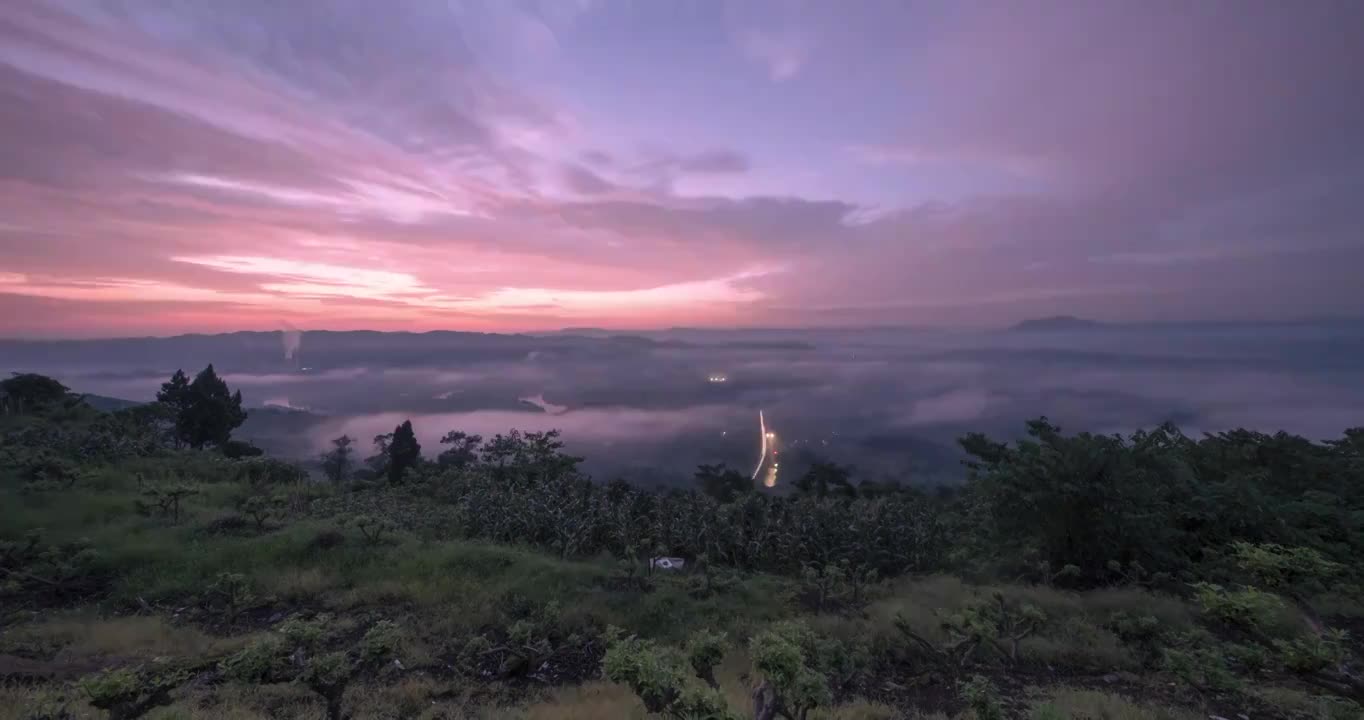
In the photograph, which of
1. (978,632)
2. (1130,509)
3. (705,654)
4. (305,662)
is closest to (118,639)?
(305,662)

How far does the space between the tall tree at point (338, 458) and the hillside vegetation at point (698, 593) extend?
348 inches

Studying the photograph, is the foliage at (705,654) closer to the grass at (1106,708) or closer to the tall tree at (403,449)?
the grass at (1106,708)

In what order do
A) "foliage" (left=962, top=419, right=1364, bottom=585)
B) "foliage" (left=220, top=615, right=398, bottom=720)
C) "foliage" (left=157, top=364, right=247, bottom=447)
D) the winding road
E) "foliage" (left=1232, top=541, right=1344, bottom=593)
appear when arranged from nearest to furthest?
"foliage" (left=220, top=615, right=398, bottom=720) → "foliage" (left=1232, top=541, right=1344, bottom=593) → "foliage" (left=962, top=419, right=1364, bottom=585) → "foliage" (left=157, top=364, right=247, bottom=447) → the winding road

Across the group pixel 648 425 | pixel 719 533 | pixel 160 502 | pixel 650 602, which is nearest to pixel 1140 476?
pixel 719 533

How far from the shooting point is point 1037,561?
1198 centimetres

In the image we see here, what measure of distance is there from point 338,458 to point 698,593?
24.7m

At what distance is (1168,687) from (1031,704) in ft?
6.96

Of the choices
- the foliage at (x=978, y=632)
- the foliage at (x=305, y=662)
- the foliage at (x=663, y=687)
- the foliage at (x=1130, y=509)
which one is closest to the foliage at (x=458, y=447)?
the foliage at (x=305, y=662)

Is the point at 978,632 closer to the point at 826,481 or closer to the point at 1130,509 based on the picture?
the point at 1130,509

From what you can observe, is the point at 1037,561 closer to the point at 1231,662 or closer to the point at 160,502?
the point at 1231,662

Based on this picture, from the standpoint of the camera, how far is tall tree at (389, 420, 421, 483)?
27266 mm

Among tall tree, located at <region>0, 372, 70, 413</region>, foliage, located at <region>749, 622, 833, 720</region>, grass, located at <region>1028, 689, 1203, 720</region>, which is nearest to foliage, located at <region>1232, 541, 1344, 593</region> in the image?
grass, located at <region>1028, 689, 1203, 720</region>

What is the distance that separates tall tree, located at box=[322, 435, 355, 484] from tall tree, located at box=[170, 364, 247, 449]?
593 cm

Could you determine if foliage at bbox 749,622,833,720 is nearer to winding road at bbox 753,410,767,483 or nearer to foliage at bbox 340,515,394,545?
foliage at bbox 340,515,394,545
